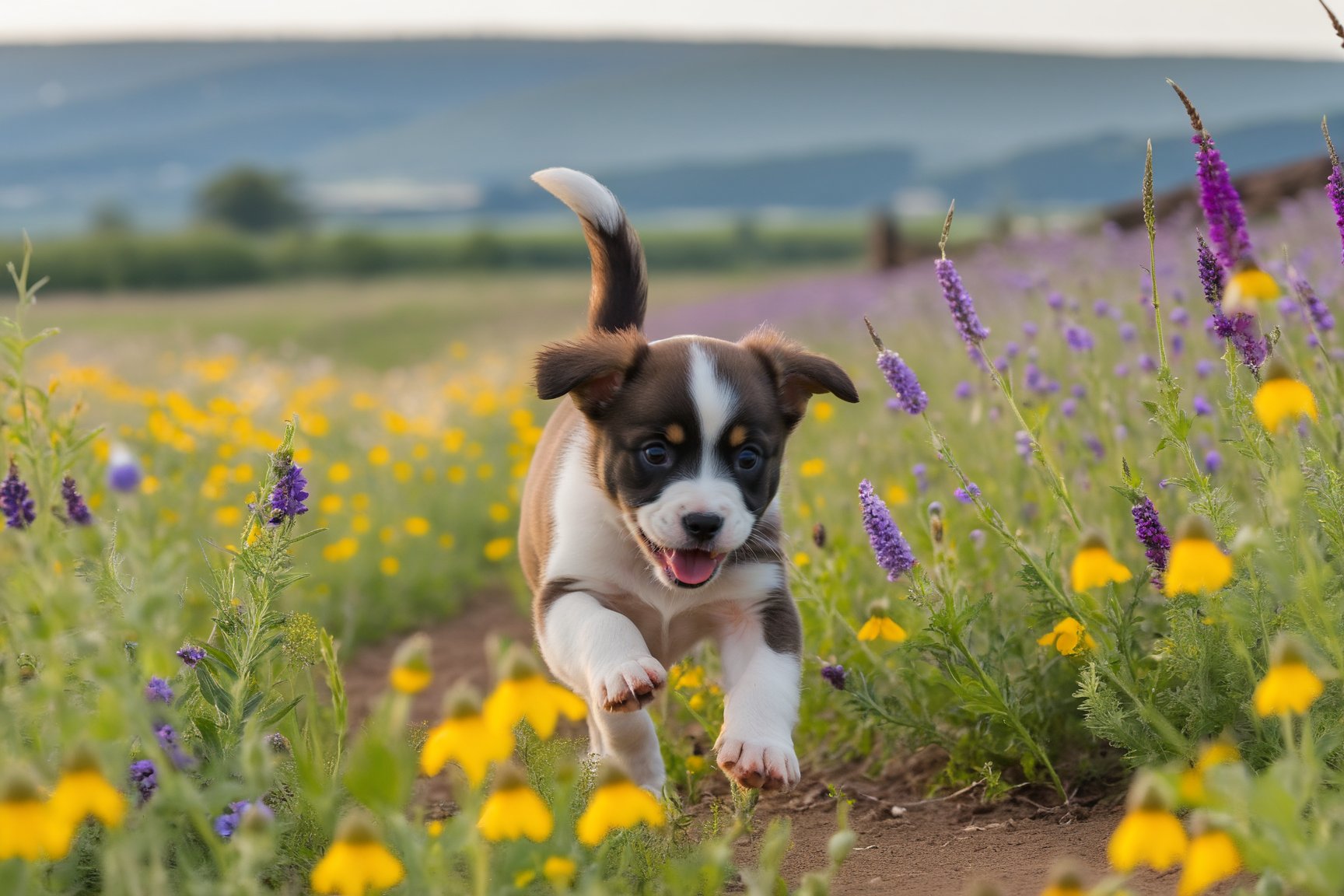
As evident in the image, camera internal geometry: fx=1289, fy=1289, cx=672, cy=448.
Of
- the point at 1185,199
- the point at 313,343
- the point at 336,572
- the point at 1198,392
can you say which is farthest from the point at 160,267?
the point at 1198,392

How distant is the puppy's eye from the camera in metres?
3.41

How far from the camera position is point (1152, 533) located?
284cm

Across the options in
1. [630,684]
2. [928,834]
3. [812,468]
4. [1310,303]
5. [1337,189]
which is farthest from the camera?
[812,468]

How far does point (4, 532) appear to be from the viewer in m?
2.64

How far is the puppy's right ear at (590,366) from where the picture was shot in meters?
3.37

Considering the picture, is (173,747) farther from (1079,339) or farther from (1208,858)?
(1079,339)

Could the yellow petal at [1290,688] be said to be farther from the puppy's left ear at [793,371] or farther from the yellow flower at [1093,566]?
the puppy's left ear at [793,371]

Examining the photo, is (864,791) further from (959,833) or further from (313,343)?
(313,343)

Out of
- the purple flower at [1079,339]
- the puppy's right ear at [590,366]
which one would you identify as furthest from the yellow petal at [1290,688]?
the purple flower at [1079,339]

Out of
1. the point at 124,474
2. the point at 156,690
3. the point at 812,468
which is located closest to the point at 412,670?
the point at 124,474

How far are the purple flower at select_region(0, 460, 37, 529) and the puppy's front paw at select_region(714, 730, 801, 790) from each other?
152 cm

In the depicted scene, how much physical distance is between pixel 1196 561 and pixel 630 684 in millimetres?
1412

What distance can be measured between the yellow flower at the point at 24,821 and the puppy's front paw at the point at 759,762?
1.60m

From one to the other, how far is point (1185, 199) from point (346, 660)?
11.9 meters
